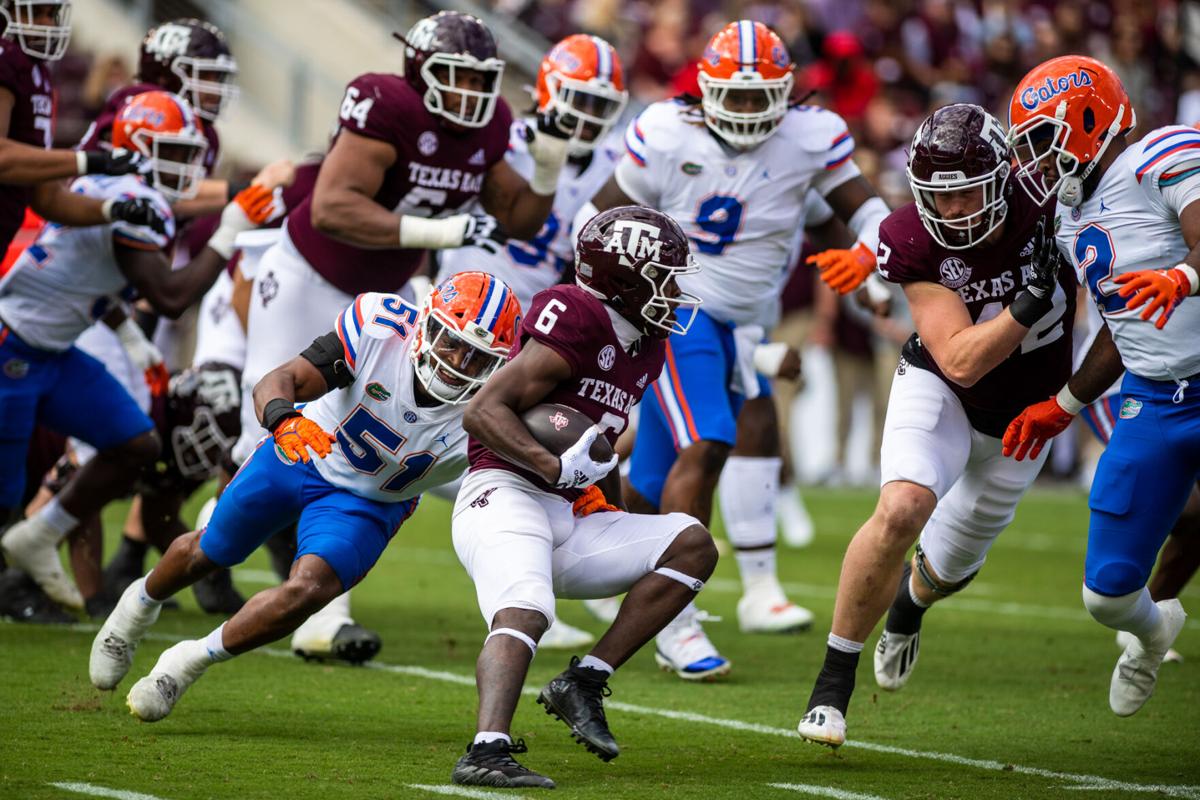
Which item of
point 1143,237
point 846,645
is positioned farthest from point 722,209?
point 846,645

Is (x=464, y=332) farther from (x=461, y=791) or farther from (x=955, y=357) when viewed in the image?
(x=955, y=357)

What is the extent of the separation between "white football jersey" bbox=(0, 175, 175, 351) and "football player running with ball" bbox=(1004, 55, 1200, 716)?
3.41m

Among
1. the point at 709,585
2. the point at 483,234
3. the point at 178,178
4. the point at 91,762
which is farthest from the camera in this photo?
the point at 709,585

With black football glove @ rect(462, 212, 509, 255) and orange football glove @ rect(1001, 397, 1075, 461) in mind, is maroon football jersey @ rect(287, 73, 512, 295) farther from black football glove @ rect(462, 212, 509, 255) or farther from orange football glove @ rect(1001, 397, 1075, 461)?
orange football glove @ rect(1001, 397, 1075, 461)

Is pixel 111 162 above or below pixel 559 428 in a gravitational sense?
below

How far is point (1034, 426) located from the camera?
4957mm

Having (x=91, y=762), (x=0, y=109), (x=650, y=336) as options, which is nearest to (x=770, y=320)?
(x=650, y=336)

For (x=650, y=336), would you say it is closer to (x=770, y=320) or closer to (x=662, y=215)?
(x=662, y=215)

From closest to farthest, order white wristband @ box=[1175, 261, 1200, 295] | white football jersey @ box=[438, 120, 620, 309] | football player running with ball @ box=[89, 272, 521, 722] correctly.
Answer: white wristband @ box=[1175, 261, 1200, 295] → football player running with ball @ box=[89, 272, 521, 722] → white football jersey @ box=[438, 120, 620, 309]

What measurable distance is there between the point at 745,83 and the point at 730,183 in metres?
0.40

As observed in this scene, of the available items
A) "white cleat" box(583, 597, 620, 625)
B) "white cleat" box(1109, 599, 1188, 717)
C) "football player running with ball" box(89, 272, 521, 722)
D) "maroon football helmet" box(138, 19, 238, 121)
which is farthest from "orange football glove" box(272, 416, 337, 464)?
"maroon football helmet" box(138, 19, 238, 121)

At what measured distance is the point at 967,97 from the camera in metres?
14.7

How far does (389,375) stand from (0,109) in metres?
2.38

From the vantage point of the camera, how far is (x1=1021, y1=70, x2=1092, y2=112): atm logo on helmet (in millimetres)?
4844
